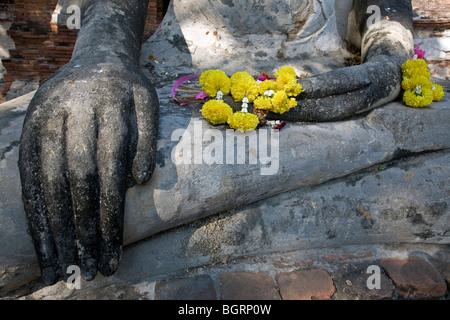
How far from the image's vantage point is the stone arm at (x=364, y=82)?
5.82 feet

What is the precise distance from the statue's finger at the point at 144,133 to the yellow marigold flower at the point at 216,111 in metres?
0.26

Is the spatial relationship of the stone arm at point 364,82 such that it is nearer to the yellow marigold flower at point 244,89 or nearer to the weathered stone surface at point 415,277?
the yellow marigold flower at point 244,89

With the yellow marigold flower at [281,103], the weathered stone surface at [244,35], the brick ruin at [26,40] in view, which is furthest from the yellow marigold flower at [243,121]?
the brick ruin at [26,40]

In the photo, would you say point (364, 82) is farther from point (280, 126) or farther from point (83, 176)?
point (83, 176)

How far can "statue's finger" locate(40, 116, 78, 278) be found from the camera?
122 centimetres

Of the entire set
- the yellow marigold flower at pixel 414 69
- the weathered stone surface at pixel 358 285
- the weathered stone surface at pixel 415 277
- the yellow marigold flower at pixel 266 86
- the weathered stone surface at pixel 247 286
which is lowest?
the weathered stone surface at pixel 415 277

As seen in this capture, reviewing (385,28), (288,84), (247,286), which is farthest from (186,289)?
(385,28)

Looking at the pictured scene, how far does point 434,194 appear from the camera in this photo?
1.90 m

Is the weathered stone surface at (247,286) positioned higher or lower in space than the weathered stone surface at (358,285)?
higher

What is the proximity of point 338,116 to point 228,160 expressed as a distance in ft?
2.19

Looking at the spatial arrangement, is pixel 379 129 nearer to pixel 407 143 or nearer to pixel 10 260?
pixel 407 143

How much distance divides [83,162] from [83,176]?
5 centimetres
